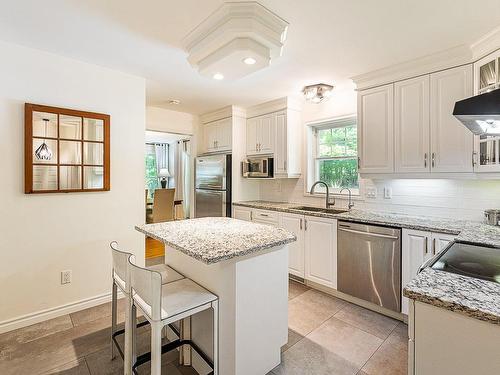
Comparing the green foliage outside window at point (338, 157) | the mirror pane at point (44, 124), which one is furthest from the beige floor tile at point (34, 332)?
the green foliage outside window at point (338, 157)

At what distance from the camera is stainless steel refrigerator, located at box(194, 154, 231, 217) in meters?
4.14

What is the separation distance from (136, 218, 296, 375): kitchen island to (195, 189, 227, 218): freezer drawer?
2180 millimetres

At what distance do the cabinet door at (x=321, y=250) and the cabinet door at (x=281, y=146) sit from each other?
95 centimetres

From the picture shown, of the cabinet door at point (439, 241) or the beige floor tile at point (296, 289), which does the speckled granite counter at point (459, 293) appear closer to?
the cabinet door at point (439, 241)

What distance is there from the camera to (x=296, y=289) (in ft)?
10.3

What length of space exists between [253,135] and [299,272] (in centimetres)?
216

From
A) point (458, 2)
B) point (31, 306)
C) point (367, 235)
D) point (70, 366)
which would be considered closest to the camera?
point (458, 2)

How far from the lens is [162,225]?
2.14 m

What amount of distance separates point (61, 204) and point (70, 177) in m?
0.26

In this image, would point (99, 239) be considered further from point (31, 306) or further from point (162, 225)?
point (162, 225)

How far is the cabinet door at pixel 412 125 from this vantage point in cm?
246

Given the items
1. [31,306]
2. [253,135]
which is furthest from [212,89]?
[31,306]

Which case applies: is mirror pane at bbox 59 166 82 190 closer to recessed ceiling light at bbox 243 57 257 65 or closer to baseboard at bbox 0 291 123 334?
baseboard at bbox 0 291 123 334

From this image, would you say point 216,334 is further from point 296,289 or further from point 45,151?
point 45,151
